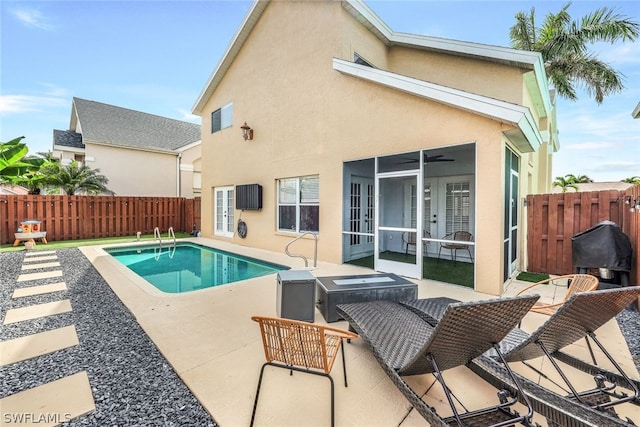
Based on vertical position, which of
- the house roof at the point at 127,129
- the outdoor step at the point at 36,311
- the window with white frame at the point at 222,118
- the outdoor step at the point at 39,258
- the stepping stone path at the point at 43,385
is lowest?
the stepping stone path at the point at 43,385

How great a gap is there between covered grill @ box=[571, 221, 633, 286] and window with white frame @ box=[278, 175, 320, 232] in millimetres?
6332

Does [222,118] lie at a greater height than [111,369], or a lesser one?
greater

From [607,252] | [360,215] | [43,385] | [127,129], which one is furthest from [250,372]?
[127,129]

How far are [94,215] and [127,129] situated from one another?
7423mm

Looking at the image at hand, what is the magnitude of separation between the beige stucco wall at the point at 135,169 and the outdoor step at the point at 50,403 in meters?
18.2

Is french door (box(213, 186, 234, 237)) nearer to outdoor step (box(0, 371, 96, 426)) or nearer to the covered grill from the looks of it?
outdoor step (box(0, 371, 96, 426))

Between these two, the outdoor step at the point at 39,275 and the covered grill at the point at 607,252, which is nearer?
the covered grill at the point at 607,252

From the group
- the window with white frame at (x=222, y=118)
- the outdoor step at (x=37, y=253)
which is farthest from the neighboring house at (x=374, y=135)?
the outdoor step at (x=37, y=253)

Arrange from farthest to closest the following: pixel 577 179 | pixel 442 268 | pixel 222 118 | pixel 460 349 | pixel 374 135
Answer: pixel 577 179, pixel 222 118, pixel 442 268, pixel 374 135, pixel 460 349

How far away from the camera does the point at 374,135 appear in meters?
7.50

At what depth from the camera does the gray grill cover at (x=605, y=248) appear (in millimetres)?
5301

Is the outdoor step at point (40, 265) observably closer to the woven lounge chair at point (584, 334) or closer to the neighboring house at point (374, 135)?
the neighboring house at point (374, 135)

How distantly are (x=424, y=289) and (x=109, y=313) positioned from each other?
5756mm

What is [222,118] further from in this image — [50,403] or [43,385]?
[50,403]
